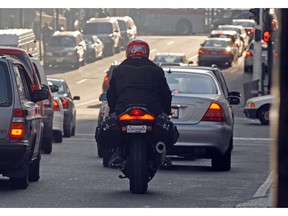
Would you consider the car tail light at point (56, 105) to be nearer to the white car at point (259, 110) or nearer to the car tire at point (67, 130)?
the car tire at point (67, 130)

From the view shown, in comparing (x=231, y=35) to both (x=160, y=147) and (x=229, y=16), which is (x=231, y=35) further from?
(x=160, y=147)

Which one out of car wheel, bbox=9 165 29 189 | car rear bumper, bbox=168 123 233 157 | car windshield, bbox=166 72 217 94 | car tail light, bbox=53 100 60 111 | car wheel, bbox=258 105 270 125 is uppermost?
car windshield, bbox=166 72 217 94

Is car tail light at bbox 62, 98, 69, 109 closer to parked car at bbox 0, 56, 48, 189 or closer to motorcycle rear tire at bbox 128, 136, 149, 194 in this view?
parked car at bbox 0, 56, 48, 189

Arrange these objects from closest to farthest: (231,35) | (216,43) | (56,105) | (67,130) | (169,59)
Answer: (56,105) → (67,130) → (169,59) → (216,43) → (231,35)

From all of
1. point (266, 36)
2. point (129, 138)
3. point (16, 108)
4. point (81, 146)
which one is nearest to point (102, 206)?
point (129, 138)

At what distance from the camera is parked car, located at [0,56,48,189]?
412 inches

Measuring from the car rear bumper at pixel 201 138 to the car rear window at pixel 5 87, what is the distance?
3239 mm

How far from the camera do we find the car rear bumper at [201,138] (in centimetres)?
1359

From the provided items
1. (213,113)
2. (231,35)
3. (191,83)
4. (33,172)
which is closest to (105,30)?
(231,35)

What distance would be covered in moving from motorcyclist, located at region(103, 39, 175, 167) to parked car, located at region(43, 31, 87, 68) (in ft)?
146

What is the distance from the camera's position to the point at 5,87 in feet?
35.6

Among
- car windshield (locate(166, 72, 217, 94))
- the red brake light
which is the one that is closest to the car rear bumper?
car windshield (locate(166, 72, 217, 94))

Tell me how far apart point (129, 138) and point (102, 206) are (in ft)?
3.84

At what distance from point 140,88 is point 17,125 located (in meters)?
1.24
